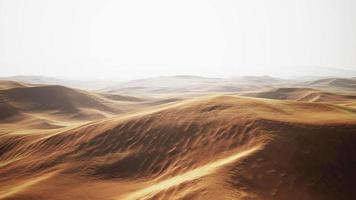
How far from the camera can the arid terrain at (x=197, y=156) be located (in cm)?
1046

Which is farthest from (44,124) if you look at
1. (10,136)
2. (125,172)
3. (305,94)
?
(305,94)

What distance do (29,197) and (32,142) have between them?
8507 millimetres

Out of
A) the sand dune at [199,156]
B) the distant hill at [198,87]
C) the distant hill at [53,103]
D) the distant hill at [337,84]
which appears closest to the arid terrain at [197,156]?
the sand dune at [199,156]

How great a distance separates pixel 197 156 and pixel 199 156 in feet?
0.31

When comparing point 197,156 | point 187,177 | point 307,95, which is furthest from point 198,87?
point 187,177

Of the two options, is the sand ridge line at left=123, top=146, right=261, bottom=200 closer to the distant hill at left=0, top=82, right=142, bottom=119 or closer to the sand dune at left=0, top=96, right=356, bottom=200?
the sand dune at left=0, top=96, right=356, bottom=200

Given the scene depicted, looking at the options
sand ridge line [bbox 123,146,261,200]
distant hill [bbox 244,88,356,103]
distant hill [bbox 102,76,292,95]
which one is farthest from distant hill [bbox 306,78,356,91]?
sand ridge line [bbox 123,146,261,200]

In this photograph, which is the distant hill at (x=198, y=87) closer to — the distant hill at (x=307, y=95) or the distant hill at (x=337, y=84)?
the distant hill at (x=337, y=84)

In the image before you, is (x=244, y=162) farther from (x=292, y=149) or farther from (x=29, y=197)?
(x=29, y=197)

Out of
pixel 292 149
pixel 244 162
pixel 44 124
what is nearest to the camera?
pixel 244 162

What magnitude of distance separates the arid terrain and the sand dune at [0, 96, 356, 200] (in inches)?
1.6

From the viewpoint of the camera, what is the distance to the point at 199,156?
1359cm

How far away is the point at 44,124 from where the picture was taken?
31.2m

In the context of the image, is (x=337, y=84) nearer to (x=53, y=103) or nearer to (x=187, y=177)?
(x=53, y=103)
